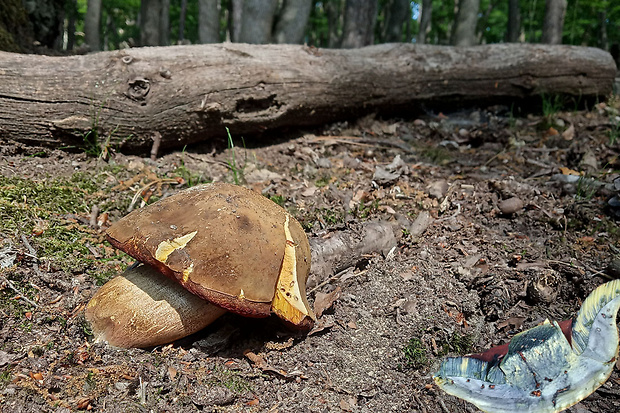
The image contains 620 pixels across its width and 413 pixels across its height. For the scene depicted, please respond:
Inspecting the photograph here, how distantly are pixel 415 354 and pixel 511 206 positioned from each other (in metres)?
1.58

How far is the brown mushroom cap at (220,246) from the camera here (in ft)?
6.10

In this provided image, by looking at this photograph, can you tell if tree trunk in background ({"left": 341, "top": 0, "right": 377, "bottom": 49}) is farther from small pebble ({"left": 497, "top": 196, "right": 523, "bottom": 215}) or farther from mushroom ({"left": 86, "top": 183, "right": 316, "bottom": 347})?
→ mushroom ({"left": 86, "top": 183, "right": 316, "bottom": 347})

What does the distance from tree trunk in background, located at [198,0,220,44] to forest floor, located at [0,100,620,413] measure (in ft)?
22.8

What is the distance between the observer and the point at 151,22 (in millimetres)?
10617

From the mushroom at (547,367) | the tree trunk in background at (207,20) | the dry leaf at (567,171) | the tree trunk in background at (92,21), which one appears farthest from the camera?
the tree trunk in background at (207,20)

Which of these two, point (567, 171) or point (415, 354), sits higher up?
point (567, 171)

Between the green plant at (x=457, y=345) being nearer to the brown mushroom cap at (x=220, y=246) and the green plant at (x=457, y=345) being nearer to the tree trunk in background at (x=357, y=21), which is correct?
the brown mushroom cap at (x=220, y=246)

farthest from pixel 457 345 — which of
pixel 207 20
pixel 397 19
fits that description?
pixel 397 19

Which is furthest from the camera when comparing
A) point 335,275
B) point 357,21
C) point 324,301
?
point 357,21

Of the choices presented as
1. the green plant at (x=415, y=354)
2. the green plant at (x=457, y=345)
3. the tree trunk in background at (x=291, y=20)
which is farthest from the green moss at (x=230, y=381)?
the tree trunk in background at (x=291, y=20)

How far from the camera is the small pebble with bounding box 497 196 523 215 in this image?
3176 mm

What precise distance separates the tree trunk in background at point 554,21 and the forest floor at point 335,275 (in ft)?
13.6

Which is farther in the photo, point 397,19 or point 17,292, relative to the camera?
point 397,19

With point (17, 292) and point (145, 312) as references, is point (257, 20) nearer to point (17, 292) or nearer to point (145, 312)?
point (17, 292)
